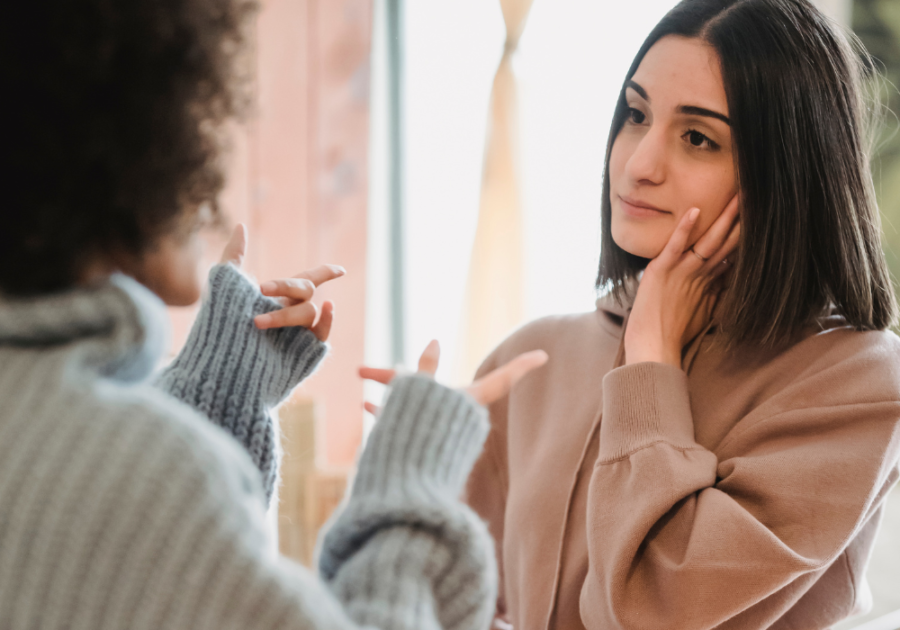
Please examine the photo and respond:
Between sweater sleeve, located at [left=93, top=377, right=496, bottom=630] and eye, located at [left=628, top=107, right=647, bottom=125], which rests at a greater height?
eye, located at [left=628, top=107, right=647, bottom=125]

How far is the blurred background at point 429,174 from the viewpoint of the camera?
5.95 feet

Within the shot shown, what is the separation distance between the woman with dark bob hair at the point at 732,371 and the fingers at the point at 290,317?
36 centimetres

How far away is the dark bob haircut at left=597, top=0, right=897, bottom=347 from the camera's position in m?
0.81

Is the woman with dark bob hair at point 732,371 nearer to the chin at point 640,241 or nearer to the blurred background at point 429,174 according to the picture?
the chin at point 640,241

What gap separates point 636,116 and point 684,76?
119mm

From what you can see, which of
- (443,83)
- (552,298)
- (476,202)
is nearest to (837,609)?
(552,298)

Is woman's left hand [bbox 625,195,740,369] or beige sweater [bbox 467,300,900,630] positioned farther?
woman's left hand [bbox 625,195,740,369]

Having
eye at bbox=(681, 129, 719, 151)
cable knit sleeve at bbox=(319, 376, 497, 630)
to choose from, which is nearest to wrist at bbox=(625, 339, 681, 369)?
eye at bbox=(681, 129, 719, 151)

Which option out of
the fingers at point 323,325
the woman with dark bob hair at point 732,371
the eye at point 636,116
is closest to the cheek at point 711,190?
the woman with dark bob hair at point 732,371

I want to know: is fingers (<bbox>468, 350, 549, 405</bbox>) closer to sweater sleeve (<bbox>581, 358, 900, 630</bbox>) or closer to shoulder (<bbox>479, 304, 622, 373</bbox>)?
sweater sleeve (<bbox>581, 358, 900, 630</bbox>)

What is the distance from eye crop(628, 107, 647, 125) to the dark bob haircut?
12 cm

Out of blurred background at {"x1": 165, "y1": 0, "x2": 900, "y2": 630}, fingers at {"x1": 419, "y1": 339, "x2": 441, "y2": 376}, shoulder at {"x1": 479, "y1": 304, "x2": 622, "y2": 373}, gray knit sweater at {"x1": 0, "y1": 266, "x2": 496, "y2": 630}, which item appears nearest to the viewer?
gray knit sweater at {"x1": 0, "y1": 266, "x2": 496, "y2": 630}

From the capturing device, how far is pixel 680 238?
884 mm

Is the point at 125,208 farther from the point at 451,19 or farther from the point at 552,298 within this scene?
the point at 451,19
